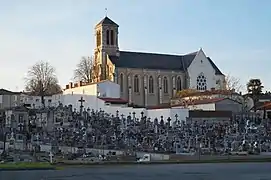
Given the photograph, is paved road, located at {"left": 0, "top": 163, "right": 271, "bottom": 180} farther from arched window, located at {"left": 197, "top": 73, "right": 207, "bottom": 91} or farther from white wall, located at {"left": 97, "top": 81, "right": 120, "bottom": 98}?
arched window, located at {"left": 197, "top": 73, "right": 207, "bottom": 91}

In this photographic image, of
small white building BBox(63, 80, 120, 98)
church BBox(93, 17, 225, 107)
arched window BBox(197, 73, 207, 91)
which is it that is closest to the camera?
small white building BBox(63, 80, 120, 98)

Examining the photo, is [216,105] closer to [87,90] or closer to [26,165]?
[87,90]

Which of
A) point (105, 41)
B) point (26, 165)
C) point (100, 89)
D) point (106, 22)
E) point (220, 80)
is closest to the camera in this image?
point (26, 165)

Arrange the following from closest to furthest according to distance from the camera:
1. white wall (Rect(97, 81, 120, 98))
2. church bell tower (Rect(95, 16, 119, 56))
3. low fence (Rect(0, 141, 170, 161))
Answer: low fence (Rect(0, 141, 170, 161)) → white wall (Rect(97, 81, 120, 98)) → church bell tower (Rect(95, 16, 119, 56))

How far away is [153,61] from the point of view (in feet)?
331

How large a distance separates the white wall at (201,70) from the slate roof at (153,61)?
3.72 feet

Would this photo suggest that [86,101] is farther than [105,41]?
No

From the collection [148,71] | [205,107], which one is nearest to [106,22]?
[148,71]

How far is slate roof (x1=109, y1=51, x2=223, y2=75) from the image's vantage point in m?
97.6

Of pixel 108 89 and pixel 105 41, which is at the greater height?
pixel 105 41

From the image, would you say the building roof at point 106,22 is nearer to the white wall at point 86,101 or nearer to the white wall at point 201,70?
the white wall at point 201,70

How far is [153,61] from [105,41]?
1032 cm

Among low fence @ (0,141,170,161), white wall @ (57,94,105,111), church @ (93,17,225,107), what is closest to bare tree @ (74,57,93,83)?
church @ (93,17,225,107)

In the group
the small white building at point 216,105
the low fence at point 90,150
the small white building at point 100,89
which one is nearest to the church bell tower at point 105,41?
the small white building at point 100,89
